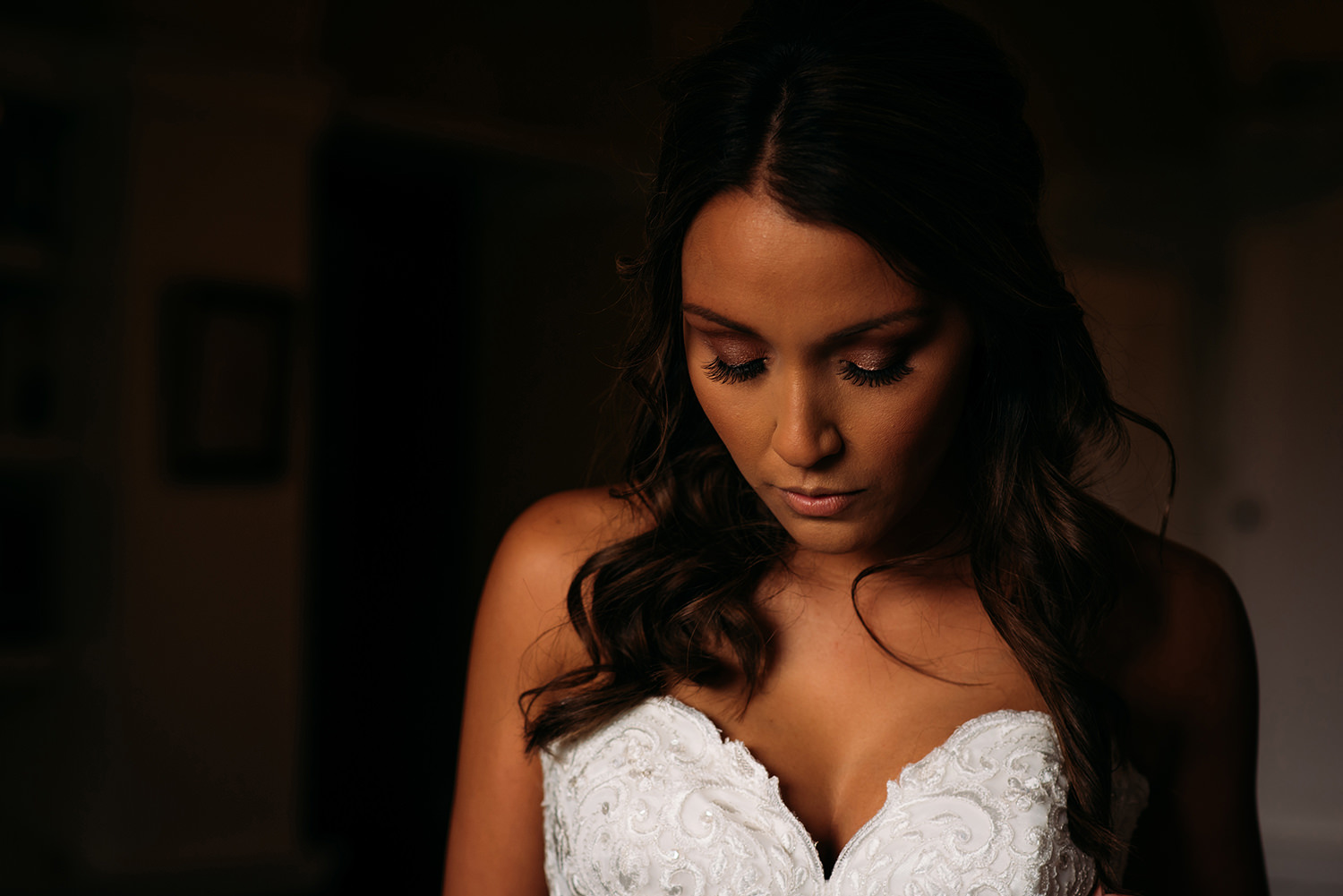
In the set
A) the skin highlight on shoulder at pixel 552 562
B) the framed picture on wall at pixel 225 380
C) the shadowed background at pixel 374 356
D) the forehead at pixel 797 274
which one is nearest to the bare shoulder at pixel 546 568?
the skin highlight on shoulder at pixel 552 562

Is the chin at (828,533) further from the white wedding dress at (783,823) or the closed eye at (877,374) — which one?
the white wedding dress at (783,823)

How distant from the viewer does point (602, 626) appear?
4.14 ft

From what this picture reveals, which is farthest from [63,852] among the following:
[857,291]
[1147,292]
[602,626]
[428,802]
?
[1147,292]

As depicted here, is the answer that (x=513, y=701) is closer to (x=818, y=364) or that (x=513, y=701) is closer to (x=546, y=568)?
(x=546, y=568)

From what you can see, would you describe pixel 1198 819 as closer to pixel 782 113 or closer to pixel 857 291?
pixel 857 291

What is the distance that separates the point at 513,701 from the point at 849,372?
0.59 metres

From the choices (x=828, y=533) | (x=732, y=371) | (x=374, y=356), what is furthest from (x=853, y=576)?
(x=374, y=356)

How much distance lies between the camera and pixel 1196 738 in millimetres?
1358

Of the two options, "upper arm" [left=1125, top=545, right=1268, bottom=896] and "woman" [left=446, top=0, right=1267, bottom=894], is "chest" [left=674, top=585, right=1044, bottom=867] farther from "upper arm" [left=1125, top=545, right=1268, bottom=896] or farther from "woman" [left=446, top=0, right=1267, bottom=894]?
"upper arm" [left=1125, top=545, right=1268, bottom=896]

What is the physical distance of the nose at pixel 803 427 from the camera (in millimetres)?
957

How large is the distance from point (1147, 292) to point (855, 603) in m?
3.09

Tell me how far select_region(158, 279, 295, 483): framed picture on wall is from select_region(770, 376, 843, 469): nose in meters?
2.43

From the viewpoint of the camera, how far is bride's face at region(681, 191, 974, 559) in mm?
934

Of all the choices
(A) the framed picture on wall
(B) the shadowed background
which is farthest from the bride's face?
(A) the framed picture on wall
